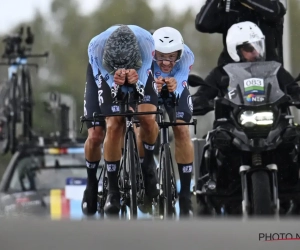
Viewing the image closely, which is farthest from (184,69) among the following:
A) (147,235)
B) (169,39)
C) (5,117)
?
(5,117)

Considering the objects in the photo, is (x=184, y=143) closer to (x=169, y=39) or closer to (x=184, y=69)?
(x=184, y=69)

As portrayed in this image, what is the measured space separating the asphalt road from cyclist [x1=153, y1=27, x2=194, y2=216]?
2.00 ft

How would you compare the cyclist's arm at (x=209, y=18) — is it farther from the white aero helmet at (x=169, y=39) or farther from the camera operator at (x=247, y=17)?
the white aero helmet at (x=169, y=39)

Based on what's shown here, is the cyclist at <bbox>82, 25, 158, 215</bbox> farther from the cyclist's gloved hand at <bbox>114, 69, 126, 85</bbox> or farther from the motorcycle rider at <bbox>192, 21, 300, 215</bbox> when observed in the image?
the motorcycle rider at <bbox>192, 21, 300, 215</bbox>

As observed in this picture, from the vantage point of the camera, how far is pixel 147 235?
16.0 feet

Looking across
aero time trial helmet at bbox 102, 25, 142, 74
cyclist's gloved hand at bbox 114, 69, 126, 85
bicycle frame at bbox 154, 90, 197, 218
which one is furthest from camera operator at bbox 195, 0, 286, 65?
bicycle frame at bbox 154, 90, 197, 218

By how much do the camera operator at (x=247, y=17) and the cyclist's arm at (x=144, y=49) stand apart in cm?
26

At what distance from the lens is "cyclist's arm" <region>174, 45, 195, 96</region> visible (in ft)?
18.5

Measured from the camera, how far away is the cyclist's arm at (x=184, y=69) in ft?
18.5

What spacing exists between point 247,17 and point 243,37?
0.12 m

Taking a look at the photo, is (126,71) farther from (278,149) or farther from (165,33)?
(278,149)

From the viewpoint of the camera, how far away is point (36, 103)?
19.2ft

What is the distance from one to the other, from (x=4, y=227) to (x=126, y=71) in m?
1.01

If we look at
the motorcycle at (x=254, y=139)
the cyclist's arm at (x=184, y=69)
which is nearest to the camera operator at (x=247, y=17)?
the motorcycle at (x=254, y=139)
